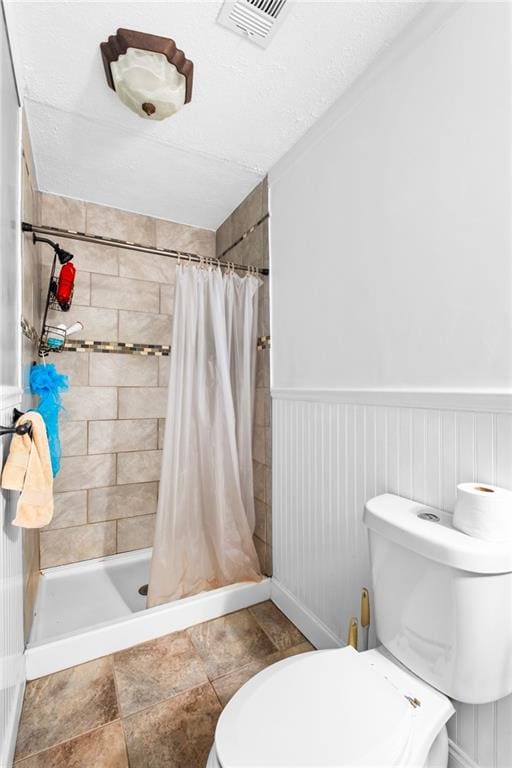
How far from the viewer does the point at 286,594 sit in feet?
5.81

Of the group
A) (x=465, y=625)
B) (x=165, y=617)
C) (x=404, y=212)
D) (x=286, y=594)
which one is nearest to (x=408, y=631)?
(x=465, y=625)

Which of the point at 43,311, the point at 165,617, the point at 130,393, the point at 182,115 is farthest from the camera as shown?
the point at 130,393

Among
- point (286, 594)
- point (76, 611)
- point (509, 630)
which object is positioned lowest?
point (76, 611)

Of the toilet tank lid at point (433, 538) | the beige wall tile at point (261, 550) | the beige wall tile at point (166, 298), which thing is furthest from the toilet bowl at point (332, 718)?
the beige wall tile at point (166, 298)

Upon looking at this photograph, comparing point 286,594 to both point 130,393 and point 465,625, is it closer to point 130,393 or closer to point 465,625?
point 465,625

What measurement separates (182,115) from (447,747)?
2.32 metres

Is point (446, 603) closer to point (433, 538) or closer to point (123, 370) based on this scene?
point (433, 538)

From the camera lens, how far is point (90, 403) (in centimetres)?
219

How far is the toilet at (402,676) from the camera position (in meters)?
0.75

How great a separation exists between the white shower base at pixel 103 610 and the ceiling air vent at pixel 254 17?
222 centimetres

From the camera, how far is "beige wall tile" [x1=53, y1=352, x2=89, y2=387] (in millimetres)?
2117

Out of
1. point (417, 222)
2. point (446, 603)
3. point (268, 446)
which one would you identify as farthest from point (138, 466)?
point (417, 222)

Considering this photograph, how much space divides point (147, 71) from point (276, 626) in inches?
90.3

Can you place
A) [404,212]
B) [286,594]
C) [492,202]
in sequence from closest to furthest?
[492,202] → [404,212] → [286,594]
